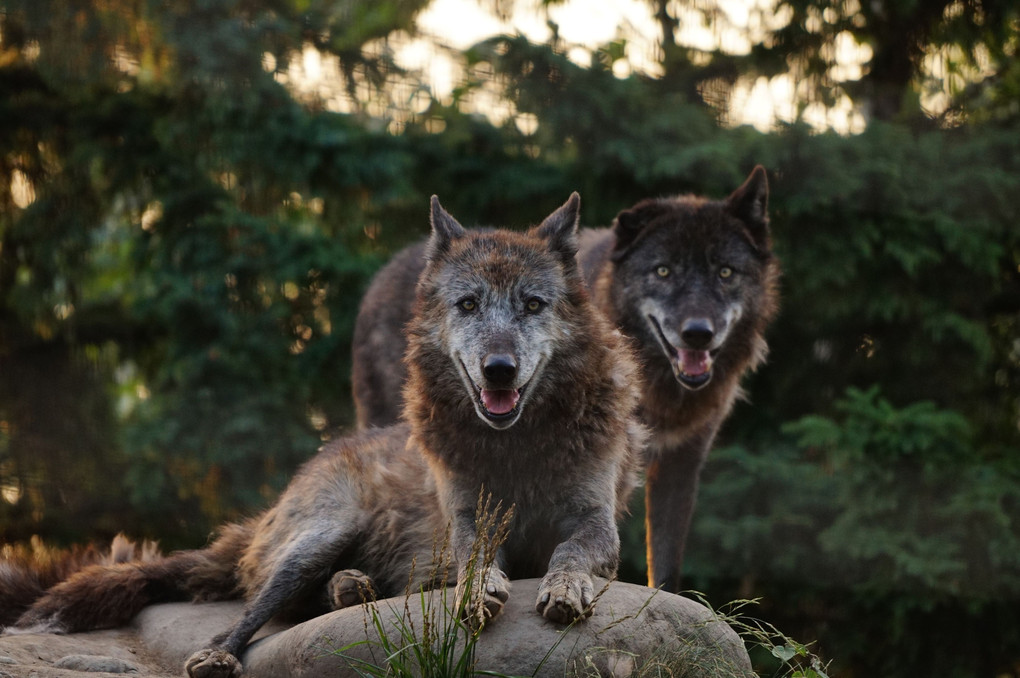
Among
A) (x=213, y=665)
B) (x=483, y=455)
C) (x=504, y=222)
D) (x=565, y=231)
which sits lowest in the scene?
(x=213, y=665)

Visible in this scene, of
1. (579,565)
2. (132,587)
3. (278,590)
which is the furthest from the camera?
(132,587)

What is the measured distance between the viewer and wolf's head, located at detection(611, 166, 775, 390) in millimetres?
5762

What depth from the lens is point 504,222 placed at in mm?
9172

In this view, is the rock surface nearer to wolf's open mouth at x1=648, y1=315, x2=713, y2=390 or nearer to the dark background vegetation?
wolf's open mouth at x1=648, y1=315, x2=713, y2=390

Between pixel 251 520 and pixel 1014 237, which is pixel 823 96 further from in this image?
pixel 251 520

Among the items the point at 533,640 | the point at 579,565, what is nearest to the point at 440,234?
the point at 579,565

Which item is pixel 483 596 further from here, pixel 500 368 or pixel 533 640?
pixel 500 368

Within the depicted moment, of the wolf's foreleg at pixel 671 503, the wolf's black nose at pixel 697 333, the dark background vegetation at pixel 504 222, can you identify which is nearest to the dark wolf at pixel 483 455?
the wolf's black nose at pixel 697 333

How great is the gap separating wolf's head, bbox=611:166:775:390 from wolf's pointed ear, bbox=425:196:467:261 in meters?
1.64

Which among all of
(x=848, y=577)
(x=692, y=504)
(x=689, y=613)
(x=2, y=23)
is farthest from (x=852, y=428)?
(x=2, y=23)

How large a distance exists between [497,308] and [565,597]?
1.19 m

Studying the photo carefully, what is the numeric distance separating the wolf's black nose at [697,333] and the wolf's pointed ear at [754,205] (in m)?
0.72

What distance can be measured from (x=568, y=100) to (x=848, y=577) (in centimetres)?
422

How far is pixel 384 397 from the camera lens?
22.9 ft
